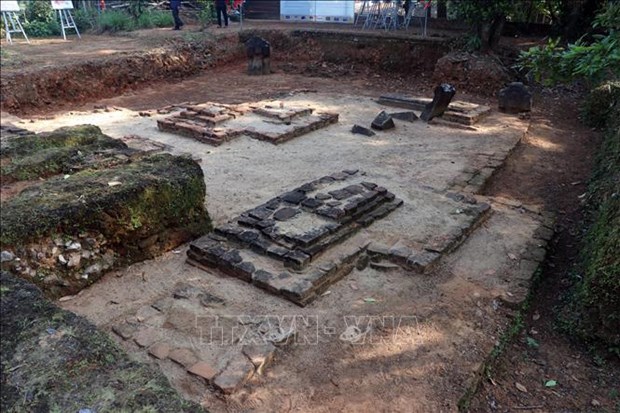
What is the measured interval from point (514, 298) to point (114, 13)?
1689 cm

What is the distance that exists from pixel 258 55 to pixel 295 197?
30.5 ft

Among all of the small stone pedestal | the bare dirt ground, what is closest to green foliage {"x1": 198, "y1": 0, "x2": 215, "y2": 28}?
the small stone pedestal

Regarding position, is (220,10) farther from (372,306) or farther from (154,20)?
(372,306)

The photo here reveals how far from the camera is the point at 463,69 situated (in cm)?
1203

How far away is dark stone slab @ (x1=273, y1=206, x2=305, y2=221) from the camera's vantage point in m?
4.88

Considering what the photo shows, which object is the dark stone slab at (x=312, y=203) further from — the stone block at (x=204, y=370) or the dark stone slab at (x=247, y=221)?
the stone block at (x=204, y=370)

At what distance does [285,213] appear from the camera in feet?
16.3

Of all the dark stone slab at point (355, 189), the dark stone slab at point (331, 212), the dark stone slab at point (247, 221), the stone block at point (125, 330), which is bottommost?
the stone block at point (125, 330)

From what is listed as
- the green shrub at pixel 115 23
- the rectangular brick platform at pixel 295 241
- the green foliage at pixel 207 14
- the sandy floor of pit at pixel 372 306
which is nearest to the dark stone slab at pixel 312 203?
the rectangular brick platform at pixel 295 241

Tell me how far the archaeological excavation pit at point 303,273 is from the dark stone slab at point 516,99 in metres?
3.27

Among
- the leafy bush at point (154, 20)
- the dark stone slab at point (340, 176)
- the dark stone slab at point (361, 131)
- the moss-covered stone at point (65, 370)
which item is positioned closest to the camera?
the moss-covered stone at point (65, 370)

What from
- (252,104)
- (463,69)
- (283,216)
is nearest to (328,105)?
(252,104)

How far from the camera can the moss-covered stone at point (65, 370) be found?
1760 millimetres

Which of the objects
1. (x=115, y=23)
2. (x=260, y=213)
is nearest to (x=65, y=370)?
(x=260, y=213)
